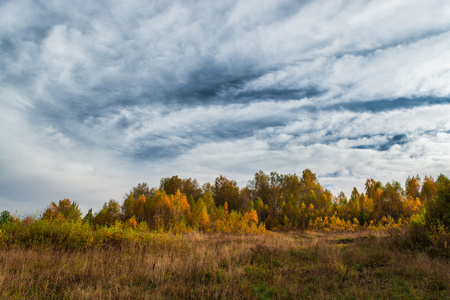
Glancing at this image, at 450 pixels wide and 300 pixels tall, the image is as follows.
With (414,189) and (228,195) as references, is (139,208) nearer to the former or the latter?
(228,195)

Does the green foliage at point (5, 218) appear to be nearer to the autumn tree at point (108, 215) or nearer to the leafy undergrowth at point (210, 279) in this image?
the leafy undergrowth at point (210, 279)

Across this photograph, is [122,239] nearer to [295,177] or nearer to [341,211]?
[341,211]

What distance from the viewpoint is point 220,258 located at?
29.5 ft

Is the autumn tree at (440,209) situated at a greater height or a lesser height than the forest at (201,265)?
greater

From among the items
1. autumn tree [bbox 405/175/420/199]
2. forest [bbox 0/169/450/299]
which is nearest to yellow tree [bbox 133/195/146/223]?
forest [bbox 0/169/450/299]

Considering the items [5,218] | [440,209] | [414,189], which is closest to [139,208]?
[5,218]

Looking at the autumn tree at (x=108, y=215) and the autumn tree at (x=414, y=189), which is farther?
the autumn tree at (x=414, y=189)

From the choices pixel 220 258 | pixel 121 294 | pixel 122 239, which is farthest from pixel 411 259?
pixel 122 239

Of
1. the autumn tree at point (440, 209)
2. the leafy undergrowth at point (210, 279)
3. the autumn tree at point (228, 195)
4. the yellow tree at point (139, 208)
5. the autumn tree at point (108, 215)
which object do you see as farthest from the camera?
the autumn tree at point (228, 195)

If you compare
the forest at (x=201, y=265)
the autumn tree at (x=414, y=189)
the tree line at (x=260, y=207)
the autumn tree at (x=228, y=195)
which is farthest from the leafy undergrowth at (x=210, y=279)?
the autumn tree at (x=414, y=189)

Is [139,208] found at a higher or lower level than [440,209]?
lower

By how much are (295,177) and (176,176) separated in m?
32.2

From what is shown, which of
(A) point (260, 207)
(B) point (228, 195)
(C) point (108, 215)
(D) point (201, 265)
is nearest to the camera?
(D) point (201, 265)

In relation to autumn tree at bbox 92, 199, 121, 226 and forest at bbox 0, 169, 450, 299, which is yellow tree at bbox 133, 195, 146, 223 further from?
forest at bbox 0, 169, 450, 299
